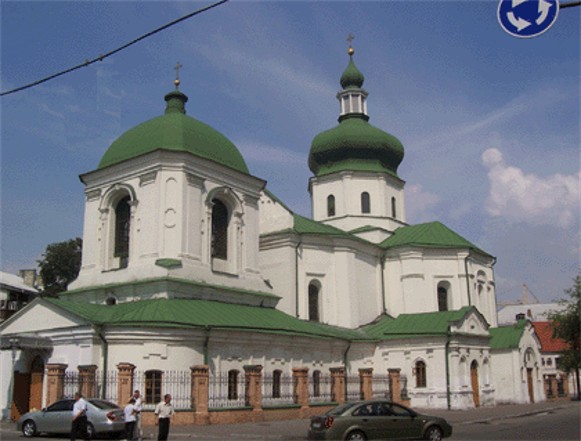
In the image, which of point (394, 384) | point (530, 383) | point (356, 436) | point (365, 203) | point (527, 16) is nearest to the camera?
point (527, 16)

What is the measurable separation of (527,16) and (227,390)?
63.9 feet

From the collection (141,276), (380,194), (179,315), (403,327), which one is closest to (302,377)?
(179,315)

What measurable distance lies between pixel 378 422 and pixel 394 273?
24.1 metres

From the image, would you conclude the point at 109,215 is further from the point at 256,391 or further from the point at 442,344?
the point at 442,344

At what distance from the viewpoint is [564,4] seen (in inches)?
369

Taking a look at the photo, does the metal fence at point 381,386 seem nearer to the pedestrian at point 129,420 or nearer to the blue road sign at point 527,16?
the pedestrian at point 129,420

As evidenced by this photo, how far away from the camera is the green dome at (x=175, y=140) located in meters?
30.1

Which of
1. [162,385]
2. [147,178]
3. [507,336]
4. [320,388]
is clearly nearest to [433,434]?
[162,385]

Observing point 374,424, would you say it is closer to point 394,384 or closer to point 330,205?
point 394,384

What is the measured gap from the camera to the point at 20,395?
25047mm

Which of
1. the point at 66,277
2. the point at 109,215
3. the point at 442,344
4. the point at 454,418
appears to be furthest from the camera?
the point at 66,277

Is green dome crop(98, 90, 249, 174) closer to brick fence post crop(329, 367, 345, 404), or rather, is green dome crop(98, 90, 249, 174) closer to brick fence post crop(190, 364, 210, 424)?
brick fence post crop(329, 367, 345, 404)

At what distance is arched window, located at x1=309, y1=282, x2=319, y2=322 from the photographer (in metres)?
35.7

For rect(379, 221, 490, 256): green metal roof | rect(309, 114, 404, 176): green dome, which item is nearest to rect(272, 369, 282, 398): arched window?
rect(379, 221, 490, 256): green metal roof
